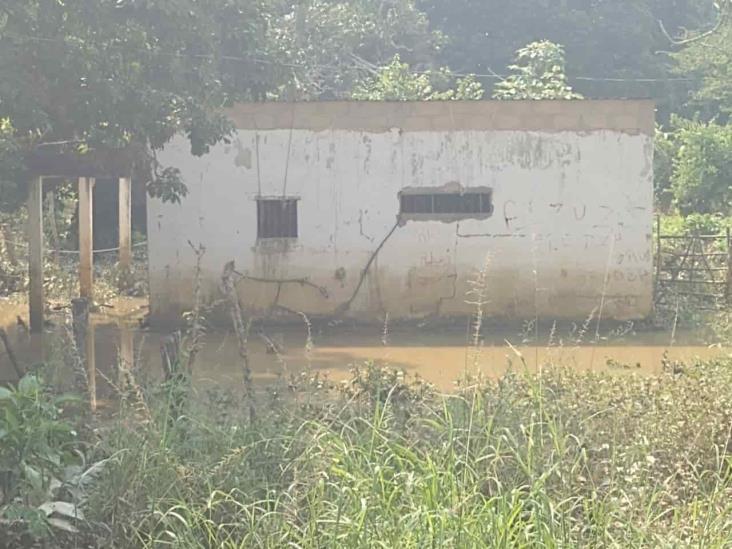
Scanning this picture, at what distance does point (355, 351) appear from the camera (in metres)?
13.4

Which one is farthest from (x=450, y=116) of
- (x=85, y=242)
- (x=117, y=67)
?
(x=117, y=67)

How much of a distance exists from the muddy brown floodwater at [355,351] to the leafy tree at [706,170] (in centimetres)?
867

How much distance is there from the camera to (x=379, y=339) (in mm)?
14484

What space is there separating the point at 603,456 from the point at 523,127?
10.4 meters

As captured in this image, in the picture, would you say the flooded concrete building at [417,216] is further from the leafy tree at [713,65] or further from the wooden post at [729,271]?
the leafy tree at [713,65]

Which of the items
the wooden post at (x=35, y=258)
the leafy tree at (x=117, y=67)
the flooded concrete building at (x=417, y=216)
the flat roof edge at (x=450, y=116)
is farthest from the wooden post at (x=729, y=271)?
the wooden post at (x=35, y=258)

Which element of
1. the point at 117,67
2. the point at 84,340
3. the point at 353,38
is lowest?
the point at 84,340

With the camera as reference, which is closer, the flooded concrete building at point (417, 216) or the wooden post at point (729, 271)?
the flooded concrete building at point (417, 216)

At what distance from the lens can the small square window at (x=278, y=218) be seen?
15.5 m

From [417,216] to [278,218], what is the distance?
6.71ft

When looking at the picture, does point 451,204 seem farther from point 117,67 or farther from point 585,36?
point 585,36

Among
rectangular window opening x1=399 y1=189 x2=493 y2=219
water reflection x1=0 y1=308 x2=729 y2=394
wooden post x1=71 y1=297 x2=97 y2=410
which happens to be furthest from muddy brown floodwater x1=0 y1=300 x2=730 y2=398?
rectangular window opening x1=399 y1=189 x2=493 y2=219

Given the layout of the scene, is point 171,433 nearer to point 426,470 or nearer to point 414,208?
point 426,470

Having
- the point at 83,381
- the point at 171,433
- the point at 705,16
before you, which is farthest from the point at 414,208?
the point at 705,16
